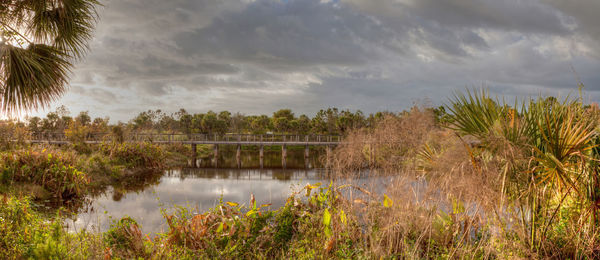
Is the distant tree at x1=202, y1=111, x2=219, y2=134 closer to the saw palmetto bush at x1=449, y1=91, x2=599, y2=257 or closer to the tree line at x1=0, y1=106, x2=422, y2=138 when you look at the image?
the tree line at x1=0, y1=106, x2=422, y2=138

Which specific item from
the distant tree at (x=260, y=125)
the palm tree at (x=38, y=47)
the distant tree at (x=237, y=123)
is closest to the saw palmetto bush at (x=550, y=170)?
the palm tree at (x=38, y=47)

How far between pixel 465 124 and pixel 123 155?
738 inches

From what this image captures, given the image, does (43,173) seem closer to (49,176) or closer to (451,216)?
(49,176)

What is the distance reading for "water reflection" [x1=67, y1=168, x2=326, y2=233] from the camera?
8.41 m

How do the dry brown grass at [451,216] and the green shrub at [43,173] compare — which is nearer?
the dry brown grass at [451,216]

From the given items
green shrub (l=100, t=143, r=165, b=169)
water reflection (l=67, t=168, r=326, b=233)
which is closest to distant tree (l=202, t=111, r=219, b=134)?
green shrub (l=100, t=143, r=165, b=169)

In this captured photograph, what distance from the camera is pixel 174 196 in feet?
42.3

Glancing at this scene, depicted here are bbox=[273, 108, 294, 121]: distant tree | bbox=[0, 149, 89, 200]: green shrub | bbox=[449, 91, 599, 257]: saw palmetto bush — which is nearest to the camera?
bbox=[449, 91, 599, 257]: saw palmetto bush

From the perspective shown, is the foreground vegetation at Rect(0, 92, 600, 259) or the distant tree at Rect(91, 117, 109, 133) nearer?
the foreground vegetation at Rect(0, 92, 600, 259)

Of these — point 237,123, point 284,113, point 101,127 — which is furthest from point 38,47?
point 284,113

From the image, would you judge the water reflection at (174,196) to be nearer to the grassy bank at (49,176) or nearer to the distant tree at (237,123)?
the grassy bank at (49,176)

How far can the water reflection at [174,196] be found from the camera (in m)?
8.41

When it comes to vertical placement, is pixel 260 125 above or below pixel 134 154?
above

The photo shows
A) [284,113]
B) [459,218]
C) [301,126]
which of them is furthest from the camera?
[284,113]
